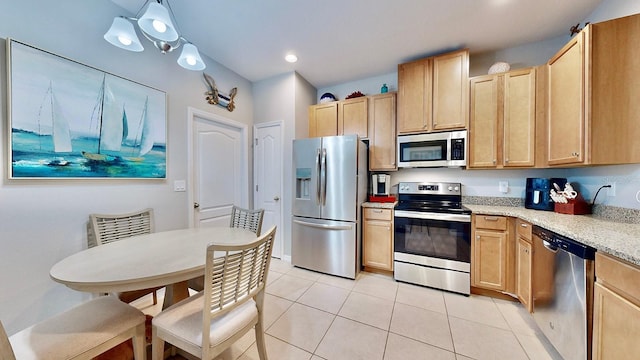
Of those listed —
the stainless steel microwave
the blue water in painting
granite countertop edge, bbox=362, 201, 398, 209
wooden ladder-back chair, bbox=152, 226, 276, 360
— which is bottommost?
wooden ladder-back chair, bbox=152, 226, 276, 360

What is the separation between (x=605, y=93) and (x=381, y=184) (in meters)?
1.99

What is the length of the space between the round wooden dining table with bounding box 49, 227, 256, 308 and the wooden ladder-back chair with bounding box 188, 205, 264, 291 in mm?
412

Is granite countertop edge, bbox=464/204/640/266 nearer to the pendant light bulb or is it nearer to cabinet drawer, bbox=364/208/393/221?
cabinet drawer, bbox=364/208/393/221

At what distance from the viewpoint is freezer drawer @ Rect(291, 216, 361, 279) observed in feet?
8.52

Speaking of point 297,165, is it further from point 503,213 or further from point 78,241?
point 503,213

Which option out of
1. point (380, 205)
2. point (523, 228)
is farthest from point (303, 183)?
→ point (523, 228)

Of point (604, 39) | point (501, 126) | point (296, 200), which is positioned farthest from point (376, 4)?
point (296, 200)

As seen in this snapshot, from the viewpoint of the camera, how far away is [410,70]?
2648 millimetres

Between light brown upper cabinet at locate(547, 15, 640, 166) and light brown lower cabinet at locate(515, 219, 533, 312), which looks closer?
light brown upper cabinet at locate(547, 15, 640, 166)

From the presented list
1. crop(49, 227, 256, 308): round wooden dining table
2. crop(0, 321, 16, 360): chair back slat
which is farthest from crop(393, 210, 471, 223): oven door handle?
crop(0, 321, 16, 360): chair back slat

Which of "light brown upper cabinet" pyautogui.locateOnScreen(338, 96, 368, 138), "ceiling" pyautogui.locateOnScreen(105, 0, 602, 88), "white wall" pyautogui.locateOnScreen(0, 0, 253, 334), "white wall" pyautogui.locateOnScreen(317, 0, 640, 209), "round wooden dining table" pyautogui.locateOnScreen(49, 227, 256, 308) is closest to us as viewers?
"round wooden dining table" pyautogui.locateOnScreen(49, 227, 256, 308)

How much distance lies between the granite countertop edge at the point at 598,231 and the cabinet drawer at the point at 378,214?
1.12 meters

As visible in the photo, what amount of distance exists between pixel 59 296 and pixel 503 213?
3.84 metres

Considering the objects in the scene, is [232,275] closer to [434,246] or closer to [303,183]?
[303,183]
